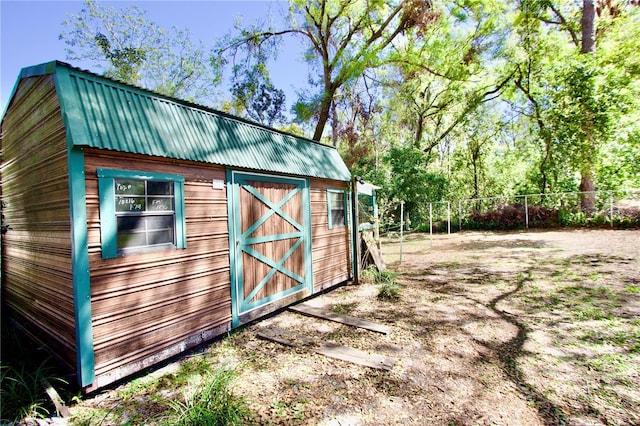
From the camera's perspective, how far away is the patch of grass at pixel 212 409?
7.25 ft

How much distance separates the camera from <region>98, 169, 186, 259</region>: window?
9.92ft

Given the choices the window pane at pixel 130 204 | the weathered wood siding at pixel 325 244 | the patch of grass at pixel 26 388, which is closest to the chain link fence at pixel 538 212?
the weathered wood siding at pixel 325 244

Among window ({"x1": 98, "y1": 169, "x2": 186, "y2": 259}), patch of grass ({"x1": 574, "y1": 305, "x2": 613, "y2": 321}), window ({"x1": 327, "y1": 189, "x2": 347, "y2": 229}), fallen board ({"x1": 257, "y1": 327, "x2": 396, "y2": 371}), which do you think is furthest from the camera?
window ({"x1": 327, "y1": 189, "x2": 347, "y2": 229})

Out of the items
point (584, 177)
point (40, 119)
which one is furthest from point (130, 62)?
point (584, 177)

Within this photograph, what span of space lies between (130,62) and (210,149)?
2107cm

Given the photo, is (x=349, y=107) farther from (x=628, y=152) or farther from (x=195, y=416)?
(x=195, y=416)

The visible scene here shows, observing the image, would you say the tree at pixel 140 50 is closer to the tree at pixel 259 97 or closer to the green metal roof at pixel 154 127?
the tree at pixel 259 97

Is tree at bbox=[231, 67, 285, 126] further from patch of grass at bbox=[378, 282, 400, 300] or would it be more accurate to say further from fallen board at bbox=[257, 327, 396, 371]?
fallen board at bbox=[257, 327, 396, 371]

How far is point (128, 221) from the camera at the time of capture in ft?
10.7

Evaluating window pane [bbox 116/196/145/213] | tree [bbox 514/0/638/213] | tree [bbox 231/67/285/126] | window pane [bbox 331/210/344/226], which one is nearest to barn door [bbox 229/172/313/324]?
window pane [bbox 331/210/344/226]

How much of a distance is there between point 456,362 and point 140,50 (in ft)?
82.7

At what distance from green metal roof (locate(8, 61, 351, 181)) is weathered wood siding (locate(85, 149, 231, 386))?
7.1 inches

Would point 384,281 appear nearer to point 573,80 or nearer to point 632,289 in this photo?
point 632,289

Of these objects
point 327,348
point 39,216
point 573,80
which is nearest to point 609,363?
point 327,348
